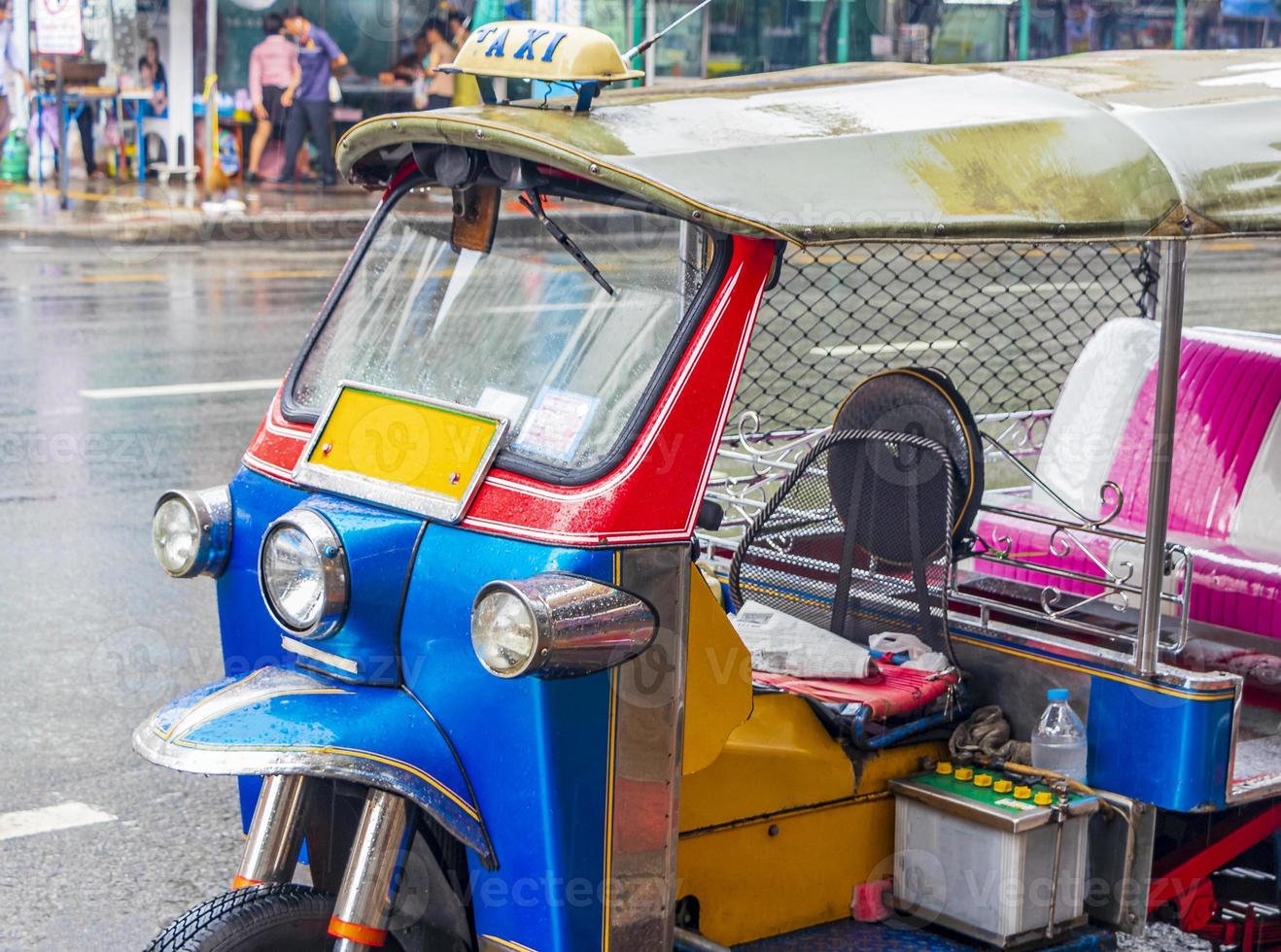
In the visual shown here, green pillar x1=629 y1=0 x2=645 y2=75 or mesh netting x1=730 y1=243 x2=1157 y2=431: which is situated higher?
green pillar x1=629 y1=0 x2=645 y2=75

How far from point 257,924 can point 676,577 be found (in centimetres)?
88

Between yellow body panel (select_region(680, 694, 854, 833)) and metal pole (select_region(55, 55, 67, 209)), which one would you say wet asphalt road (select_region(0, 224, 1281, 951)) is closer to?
yellow body panel (select_region(680, 694, 854, 833))

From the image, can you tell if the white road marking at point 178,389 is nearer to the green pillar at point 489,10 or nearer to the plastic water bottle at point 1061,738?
the plastic water bottle at point 1061,738

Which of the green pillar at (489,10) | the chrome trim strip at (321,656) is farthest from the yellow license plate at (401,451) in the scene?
the green pillar at (489,10)

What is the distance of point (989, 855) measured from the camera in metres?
3.53

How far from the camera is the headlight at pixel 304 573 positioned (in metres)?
3.11

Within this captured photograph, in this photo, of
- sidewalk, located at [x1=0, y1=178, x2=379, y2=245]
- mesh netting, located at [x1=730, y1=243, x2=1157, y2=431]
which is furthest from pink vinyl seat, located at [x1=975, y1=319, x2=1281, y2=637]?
sidewalk, located at [x1=0, y1=178, x2=379, y2=245]

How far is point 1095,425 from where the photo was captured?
5617mm

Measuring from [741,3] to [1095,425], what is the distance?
18.2 metres

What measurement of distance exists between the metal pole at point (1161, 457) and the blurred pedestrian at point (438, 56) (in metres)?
18.6

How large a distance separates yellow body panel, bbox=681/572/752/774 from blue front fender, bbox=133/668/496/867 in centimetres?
41

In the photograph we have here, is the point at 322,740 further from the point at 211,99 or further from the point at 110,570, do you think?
the point at 211,99

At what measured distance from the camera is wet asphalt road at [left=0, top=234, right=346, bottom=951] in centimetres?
452

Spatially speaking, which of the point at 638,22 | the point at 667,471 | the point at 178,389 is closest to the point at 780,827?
the point at 667,471
